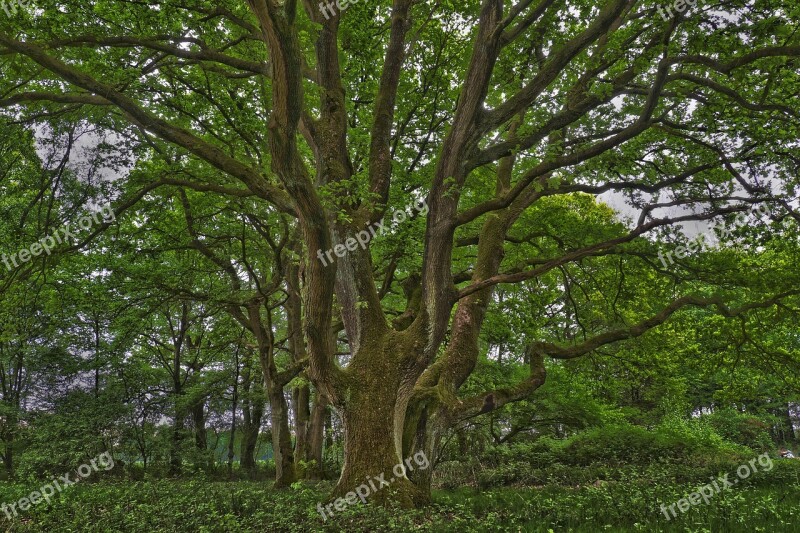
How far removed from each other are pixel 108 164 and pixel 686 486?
487 inches

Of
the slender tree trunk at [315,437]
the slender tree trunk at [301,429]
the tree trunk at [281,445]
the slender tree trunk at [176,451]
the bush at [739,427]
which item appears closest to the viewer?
the tree trunk at [281,445]

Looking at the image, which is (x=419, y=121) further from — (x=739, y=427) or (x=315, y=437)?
(x=739, y=427)

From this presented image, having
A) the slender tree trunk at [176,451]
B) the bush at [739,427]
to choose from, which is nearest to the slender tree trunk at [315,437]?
the slender tree trunk at [176,451]

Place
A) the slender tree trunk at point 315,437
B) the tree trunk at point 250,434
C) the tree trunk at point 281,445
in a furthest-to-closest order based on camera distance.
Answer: the tree trunk at point 250,434, the slender tree trunk at point 315,437, the tree trunk at point 281,445

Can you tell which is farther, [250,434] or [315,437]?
[250,434]

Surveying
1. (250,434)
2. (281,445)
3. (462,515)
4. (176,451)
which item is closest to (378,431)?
(462,515)

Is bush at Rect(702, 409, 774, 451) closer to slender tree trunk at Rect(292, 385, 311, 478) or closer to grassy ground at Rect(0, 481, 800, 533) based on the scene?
grassy ground at Rect(0, 481, 800, 533)

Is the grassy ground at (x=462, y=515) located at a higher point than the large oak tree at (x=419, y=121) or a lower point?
lower

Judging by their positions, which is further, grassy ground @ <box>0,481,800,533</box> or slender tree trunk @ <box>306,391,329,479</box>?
slender tree trunk @ <box>306,391,329,479</box>

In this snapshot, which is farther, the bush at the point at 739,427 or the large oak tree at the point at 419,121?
the bush at the point at 739,427

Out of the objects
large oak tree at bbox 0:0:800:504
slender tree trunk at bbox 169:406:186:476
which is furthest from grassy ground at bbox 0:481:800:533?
slender tree trunk at bbox 169:406:186:476

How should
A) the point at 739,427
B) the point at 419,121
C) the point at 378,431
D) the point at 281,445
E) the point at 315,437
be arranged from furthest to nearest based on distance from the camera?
the point at 739,427 < the point at 315,437 < the point at 281,445 < the point at 419,121 < the point at 378,431

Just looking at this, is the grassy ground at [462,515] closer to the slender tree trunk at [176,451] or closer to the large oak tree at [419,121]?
the large oak tree at [419,121]

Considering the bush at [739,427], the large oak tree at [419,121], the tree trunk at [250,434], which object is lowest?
the bush at [739,427]
